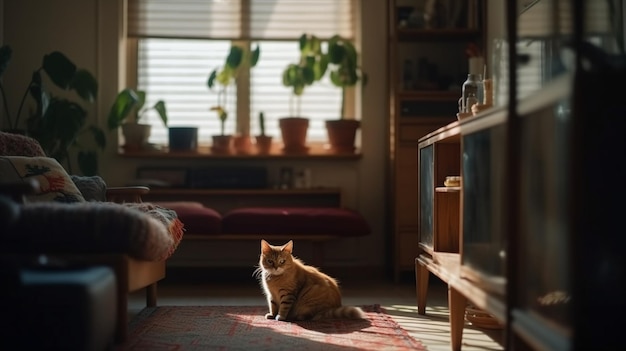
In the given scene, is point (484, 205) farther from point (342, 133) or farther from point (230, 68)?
point (230, 68)

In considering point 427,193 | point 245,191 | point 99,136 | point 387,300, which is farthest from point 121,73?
point 427,193

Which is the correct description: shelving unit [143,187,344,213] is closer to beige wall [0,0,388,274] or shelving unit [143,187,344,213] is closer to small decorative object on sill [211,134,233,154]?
beige wall [0,0,388,274]

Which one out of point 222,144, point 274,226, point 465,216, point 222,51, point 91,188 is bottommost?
point 274,226

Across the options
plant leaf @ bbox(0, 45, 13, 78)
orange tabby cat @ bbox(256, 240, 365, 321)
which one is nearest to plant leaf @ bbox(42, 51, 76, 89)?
plant leaf @ bbox(0, 45, 13, 78)

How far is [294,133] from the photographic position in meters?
5.25

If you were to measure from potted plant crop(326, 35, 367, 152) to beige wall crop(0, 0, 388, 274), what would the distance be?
0.36 feet

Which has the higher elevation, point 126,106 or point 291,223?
point 126,106

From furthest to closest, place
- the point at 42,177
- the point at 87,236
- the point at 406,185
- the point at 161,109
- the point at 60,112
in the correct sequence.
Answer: the point at 161,109, the point at 406,185, the point at 60,112, the point at 42,177, the point at 87,236

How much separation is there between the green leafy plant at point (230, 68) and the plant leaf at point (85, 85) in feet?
2.52

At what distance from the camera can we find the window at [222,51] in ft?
17.6

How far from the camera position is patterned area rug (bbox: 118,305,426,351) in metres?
2.71

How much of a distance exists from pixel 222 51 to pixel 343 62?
0.96 metres

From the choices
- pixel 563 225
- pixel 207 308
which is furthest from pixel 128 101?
pixel 563 225

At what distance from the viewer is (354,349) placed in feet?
8.73
